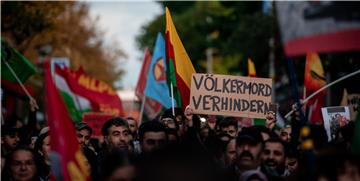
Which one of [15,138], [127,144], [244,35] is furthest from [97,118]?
[244,35]

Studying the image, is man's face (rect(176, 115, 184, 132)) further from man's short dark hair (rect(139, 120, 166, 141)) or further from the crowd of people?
man's short dark hair (rect(139, 120, 166, 141))

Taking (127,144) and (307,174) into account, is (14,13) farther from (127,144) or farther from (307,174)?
(307,174)

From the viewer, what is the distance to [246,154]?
7.34 meters

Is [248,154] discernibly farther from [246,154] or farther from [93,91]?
[93,91]

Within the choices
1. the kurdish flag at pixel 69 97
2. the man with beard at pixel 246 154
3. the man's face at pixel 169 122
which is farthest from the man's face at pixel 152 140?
the kurdish flag at pixel 69 97

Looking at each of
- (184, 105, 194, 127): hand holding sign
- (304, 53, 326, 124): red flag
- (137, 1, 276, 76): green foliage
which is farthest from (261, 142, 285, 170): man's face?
(137, 1, 276, 76): green foliage

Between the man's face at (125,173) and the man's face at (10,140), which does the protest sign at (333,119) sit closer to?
the man's face at (10,140)

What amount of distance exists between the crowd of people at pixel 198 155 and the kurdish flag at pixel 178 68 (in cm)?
30

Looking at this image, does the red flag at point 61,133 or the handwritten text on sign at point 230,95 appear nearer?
the red flag at point 61,133

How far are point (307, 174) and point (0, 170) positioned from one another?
7.68ft

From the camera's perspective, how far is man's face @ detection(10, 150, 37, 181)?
25.0 feet

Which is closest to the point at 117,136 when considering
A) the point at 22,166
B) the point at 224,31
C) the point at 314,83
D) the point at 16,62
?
the point at 22,166

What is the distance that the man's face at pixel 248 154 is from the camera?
727cm

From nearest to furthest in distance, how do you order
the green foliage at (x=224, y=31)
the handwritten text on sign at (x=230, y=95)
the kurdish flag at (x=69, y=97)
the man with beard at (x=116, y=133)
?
the man with beard at (x=116, y=133) → the handwritten text on sign at (x=230, y=95) → the kurdish flag at (x=69, y=97) → the green foliage at (x=224, y=31)
